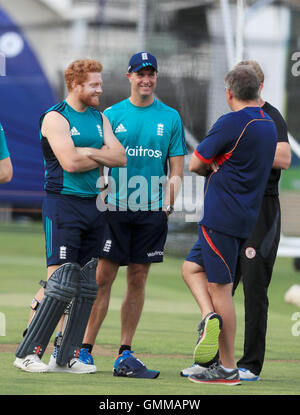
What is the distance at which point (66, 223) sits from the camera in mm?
7199

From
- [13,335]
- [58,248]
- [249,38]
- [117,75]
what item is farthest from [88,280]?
[117,75]

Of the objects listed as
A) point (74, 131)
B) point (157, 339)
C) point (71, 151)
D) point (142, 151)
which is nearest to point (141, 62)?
point (142, 151)

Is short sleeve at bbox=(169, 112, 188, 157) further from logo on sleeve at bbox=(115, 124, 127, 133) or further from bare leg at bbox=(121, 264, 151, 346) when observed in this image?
bare leg at bbox=(121, 264, 151, 346)

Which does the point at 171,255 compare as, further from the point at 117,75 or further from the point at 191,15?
the point at 191,15

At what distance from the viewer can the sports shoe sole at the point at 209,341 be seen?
6754mm

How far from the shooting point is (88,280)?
7324 millimetres

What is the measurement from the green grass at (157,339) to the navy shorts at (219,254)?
76 cm

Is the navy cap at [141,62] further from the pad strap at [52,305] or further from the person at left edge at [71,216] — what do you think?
the pad strap at [52,305]

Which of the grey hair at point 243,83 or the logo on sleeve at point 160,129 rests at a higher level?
the grey hair at point 243,83

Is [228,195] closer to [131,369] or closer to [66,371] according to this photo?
[131,369]

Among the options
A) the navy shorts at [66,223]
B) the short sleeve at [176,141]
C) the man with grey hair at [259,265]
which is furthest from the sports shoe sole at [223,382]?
the short sleeve at [176,141]

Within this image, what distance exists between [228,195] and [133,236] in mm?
1114
